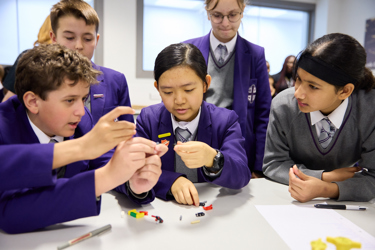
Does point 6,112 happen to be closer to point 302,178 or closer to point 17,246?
point 17,246

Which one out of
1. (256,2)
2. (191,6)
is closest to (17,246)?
(191,6)

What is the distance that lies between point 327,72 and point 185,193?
2.40 ft

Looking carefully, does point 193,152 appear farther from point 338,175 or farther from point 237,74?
point 237,74

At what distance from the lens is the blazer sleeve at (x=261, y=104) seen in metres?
1.78

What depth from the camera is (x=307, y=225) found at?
2.83 ft

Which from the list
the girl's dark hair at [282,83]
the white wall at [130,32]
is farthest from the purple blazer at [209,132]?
the white wall at [130,32]

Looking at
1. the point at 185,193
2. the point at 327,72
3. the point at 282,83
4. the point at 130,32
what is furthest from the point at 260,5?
the point at 185,193

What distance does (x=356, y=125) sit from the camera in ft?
4.04

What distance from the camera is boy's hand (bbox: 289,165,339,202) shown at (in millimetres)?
1054

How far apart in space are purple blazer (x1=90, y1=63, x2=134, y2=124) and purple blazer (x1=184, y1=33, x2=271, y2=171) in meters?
0.53

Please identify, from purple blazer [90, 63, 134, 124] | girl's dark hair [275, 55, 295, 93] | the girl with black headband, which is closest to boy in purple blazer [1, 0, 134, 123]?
purple blazer [90, 63, 134, 124]

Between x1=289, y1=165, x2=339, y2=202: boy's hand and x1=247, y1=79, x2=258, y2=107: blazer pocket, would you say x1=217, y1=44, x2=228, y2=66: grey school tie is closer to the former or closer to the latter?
x1=247, y1=79, x2=258, y2=107: blazer pocket

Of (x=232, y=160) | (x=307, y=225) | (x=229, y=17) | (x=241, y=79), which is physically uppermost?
(x=229, y=17)

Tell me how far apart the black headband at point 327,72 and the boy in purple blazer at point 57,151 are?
2.32 feet
